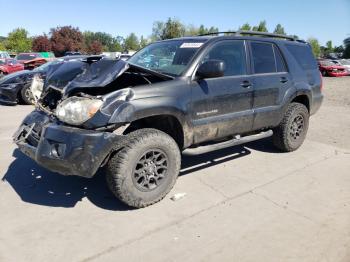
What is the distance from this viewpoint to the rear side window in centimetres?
555

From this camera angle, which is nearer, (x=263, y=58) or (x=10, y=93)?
(x=263, y=58)

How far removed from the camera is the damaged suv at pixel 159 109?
10.9ft

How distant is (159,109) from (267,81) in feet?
6.60

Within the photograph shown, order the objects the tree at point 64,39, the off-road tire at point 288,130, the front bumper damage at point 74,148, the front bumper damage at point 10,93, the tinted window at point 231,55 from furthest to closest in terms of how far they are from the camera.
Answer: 1. the tree at point 64,39
2. the front bumper damage at point 10,93
3. the off-road tire at point 288,130
4. the tinted window at point 231,55
5. the front bumper damage at point 74,148

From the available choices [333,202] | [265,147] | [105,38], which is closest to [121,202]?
[333,202]

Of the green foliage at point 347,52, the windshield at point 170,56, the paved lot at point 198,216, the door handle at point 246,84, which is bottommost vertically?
the paved lot at point 198,216

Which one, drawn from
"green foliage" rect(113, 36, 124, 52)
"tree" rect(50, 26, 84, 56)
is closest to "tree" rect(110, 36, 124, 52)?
"green foliage" rect(113, 36, 124, 52)

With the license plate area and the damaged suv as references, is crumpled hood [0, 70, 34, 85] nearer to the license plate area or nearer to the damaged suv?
the damaged suv

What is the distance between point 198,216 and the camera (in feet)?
11.6

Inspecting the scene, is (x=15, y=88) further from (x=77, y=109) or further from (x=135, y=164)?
(x=135, y=164)

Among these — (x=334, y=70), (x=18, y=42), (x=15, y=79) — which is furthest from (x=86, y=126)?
(x=18, y=42)

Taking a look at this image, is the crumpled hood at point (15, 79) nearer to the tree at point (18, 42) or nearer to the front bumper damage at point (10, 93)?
the front bumper damage at point (10, 93)

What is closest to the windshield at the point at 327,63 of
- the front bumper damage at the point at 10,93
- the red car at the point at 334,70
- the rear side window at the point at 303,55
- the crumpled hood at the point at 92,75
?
the red car at the point at 334,70

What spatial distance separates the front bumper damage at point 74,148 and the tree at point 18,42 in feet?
191
